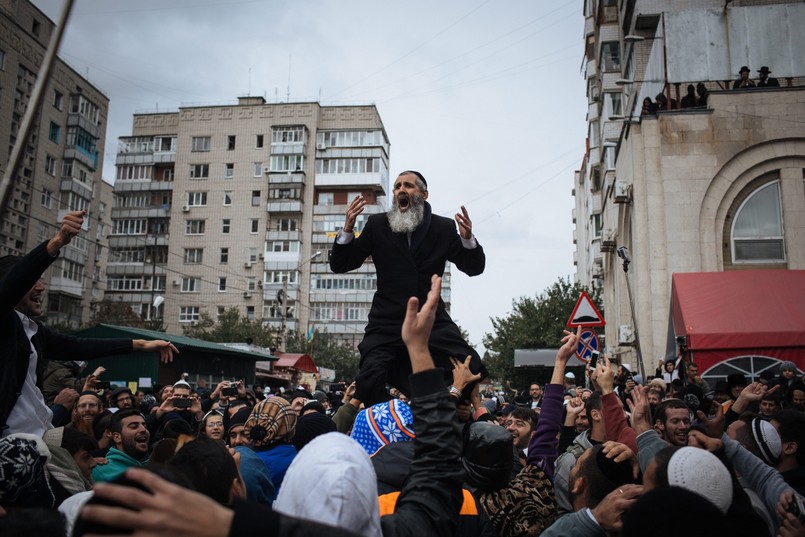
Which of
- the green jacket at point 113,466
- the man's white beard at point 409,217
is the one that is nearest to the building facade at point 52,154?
the green jacket at point 113,466

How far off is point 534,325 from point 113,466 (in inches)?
1534

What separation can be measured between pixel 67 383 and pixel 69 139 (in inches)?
2109

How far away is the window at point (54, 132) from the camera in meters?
55.0

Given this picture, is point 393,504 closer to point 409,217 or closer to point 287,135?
point 409,217

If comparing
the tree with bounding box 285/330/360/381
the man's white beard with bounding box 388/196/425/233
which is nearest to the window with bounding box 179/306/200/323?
the tree with bounding box 285/330/360/381

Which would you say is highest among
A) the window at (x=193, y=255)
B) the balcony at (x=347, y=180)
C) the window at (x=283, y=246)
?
the balcony at (x=347, y=180)

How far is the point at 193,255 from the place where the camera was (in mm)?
70062

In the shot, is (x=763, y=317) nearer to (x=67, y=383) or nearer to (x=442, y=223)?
(x=442, y=223)

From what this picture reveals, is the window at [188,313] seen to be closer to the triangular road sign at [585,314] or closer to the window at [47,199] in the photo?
the window at [47,199]

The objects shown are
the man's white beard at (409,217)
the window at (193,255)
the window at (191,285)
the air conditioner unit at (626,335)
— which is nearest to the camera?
the man's white beard at (409,217)

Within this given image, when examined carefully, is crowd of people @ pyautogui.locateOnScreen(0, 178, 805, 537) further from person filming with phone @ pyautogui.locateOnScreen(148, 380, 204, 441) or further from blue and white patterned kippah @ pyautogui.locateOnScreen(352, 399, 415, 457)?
person filming with phone @ pyautogui.locateOnScreen(148, 380, 204, 441)

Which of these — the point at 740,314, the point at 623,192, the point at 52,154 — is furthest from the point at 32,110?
the point at 52,154

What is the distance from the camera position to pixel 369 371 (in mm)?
5168

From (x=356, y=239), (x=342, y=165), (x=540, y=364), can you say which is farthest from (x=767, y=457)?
(x=342, y=165)
